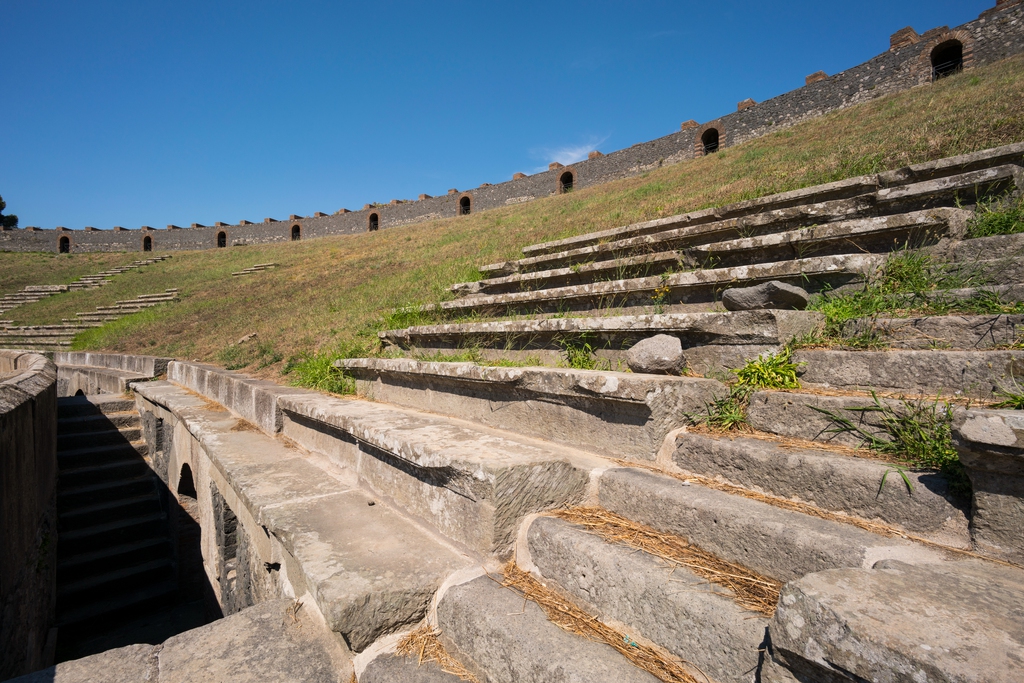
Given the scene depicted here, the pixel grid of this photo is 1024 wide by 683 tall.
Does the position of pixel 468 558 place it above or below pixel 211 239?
below

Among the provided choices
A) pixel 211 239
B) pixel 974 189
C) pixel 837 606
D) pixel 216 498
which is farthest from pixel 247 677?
pixel 211 239

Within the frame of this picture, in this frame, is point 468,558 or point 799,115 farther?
point 799,115

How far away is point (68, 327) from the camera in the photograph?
15.7 meters

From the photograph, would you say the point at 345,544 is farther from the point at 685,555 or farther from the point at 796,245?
the point at 796,245

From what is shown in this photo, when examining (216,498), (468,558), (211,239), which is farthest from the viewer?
(211,239)

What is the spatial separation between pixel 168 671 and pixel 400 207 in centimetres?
3551

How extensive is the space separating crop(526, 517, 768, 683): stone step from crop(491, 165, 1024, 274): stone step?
3.24m

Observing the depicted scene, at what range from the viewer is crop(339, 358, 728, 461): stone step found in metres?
1.97

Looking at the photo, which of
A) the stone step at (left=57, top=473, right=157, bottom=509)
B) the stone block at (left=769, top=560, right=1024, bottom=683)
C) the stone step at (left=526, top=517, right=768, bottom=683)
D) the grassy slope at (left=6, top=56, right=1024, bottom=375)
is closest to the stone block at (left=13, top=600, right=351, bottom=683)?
the stone step at (left=526, top=517, right=768, bottom=683)

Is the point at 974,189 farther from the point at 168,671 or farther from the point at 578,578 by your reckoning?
the point at 168,671

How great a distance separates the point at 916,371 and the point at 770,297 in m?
0.81

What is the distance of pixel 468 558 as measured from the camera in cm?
173

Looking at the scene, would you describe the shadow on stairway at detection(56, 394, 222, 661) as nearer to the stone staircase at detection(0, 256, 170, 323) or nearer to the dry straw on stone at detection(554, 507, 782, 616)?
the dry straw on stone at detection(554, 507, 782, 616)

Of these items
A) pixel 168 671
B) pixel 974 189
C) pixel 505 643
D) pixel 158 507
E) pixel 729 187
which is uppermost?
pixel 729 187
